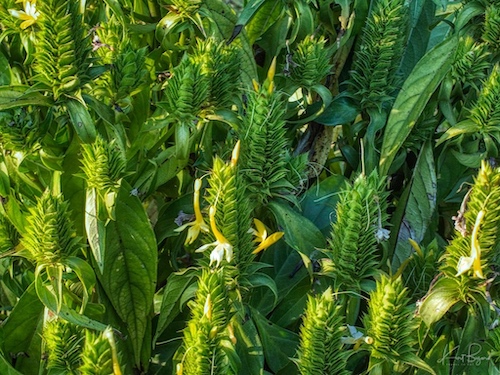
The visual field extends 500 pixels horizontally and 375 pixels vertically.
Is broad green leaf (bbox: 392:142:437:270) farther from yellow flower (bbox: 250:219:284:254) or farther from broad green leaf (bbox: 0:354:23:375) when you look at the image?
broad green leaf (bbox: 0:354:23:375)

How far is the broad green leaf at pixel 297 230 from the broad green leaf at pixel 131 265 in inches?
4.8

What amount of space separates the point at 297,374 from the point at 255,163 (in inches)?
8.4

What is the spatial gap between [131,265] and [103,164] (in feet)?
0.44

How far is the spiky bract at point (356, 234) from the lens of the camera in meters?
0.65

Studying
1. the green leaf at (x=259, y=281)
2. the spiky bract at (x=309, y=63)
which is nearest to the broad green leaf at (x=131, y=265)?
the green leaf at (x=259, y=281)

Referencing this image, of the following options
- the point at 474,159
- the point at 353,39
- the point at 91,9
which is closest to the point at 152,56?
the point at 91,9

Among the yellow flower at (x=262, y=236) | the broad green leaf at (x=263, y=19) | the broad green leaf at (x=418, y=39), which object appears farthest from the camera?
the broad green leaf at (x=418, y=39)

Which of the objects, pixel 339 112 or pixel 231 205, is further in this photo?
pixel 339 112

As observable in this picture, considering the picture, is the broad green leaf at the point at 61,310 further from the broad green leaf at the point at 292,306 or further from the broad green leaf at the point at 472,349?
the broad green leaf at the point at 472,349

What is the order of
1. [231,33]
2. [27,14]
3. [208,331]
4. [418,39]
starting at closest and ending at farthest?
[208,331]
[27,14]
[231,33]
[418,39]

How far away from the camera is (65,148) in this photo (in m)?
0.74

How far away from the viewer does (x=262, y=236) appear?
70 cm

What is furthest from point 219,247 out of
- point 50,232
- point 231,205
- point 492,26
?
point 492,26

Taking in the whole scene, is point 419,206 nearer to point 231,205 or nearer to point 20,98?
point 231,205
